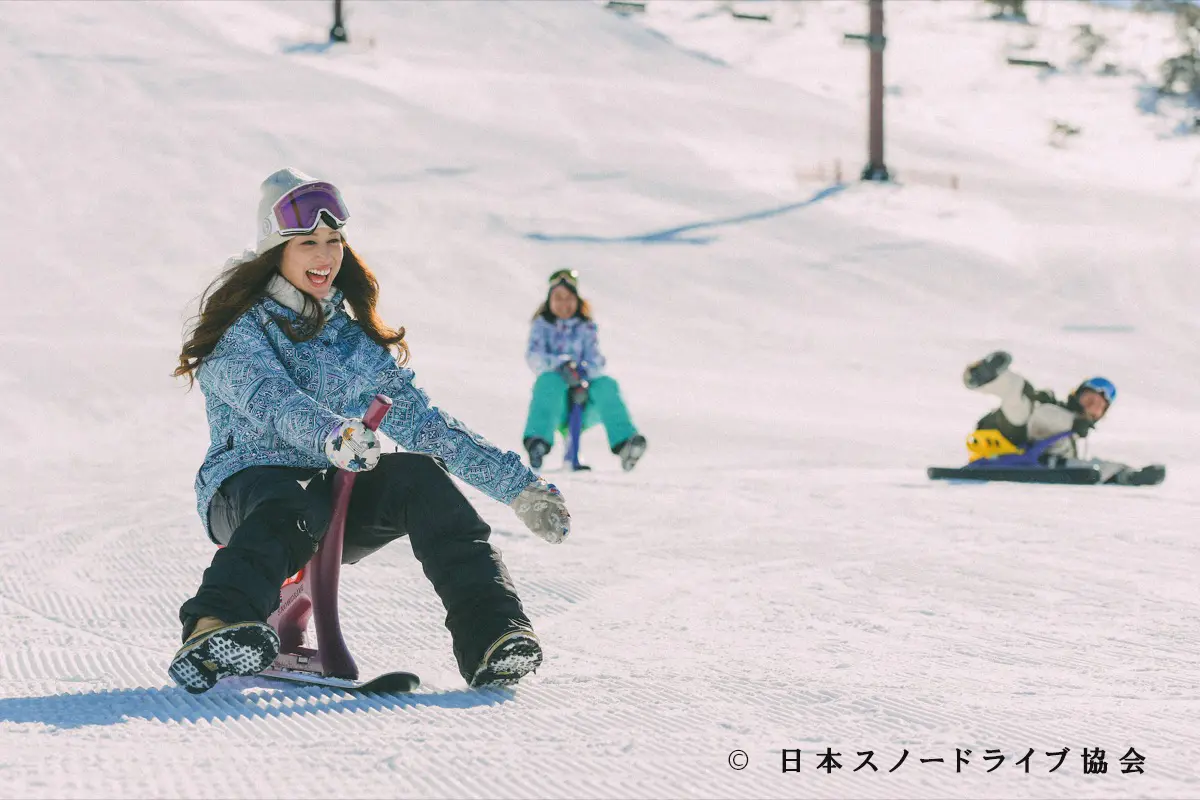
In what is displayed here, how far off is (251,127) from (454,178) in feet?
11.8

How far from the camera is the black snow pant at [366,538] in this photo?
2.92 m

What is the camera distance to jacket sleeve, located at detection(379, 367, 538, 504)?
10.8 ft

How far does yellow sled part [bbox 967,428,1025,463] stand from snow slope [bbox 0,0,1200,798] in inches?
20.2

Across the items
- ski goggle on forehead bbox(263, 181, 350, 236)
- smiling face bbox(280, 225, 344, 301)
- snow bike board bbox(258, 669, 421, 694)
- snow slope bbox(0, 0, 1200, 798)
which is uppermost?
ski goggle on forehead bbox(263, 181, 350, 236)

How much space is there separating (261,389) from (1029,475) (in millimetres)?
5654

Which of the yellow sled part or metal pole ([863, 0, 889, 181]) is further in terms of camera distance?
metal pole ([863, 0, 889, 181])

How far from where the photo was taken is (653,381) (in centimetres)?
1360

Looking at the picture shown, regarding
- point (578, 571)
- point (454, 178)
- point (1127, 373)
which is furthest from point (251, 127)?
point (578, 571)

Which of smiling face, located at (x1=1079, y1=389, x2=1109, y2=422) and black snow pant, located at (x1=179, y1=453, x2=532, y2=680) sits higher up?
black snow pant, located at (x1=179, y1=453, x2=532, y2=680)

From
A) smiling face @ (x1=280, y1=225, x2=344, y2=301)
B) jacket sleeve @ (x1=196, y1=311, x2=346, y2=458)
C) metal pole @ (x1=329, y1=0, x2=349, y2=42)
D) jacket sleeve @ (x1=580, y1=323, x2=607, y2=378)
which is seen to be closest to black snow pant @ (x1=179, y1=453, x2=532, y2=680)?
jacket sleeve @ (x1=196, y1=311, x2=346, y2=458)

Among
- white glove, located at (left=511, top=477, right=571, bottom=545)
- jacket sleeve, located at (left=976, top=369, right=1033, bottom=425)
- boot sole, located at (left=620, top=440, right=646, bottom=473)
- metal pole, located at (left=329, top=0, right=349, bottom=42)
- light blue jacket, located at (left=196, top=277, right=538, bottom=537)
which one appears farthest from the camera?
metal pole, located at (left=329, top=0, right=349, bottom=42)

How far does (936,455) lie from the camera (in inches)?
400

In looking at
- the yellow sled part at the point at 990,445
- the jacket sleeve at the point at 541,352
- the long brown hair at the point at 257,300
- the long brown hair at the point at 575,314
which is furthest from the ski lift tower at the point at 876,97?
the long brown hair at the point at 257,300

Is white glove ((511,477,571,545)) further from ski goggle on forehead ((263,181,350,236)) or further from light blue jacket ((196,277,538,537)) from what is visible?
ski goggle on forehead ((263,181,350,236))
